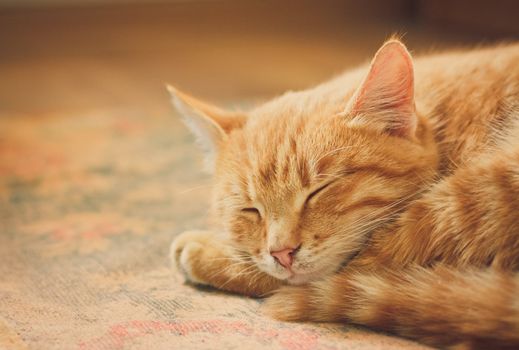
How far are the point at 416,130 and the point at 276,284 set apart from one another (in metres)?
0.47

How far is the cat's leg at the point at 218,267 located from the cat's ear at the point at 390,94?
422 mm

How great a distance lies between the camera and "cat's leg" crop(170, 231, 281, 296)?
1.57m

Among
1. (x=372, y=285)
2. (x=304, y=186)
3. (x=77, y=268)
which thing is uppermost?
(x=304, y=186)

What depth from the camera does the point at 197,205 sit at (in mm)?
2301

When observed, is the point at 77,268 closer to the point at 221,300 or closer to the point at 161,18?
the point at 221,300

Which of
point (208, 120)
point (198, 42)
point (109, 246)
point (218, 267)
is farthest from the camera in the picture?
point (198, 42)

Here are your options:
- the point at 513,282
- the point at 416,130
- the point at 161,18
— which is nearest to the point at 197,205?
the point at 416,130

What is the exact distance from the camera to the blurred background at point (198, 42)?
4.01 metres

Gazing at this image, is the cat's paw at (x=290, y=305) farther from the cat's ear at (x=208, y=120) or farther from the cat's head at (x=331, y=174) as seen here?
the cat's ear at (x=208, y=120)

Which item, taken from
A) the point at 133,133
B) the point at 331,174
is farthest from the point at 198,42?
the point at 331,174

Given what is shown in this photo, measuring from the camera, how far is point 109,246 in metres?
1.98

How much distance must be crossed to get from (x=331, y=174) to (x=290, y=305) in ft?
0.94

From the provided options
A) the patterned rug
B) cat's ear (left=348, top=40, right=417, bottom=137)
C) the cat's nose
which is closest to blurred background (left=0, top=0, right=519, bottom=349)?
the patterned rug

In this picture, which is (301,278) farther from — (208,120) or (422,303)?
(208,120)
